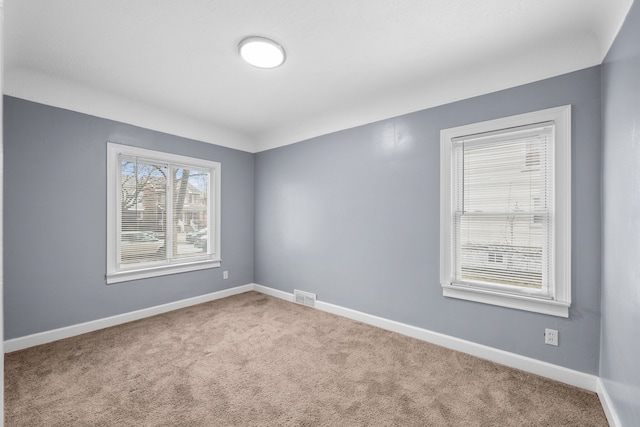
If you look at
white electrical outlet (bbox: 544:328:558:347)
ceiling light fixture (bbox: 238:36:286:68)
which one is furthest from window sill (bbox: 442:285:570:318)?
ceiling light fixture (bbox: 238:36:286:68)

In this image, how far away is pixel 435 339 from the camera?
2.92 metres

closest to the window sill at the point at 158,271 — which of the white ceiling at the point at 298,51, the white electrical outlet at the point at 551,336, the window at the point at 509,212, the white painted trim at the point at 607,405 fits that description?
the white ceiling at the point at 298,51

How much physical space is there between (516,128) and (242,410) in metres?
2.98

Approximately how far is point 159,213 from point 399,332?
3199 millimetres

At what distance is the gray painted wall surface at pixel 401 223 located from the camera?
A: 2234 millimetres

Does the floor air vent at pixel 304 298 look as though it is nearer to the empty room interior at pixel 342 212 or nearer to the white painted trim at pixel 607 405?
the empty room interior at pixel 342 212

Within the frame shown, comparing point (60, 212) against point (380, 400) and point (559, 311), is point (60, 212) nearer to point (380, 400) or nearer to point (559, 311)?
point (380, 400)

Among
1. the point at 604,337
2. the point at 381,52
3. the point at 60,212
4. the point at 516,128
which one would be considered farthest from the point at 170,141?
the point at 604,337

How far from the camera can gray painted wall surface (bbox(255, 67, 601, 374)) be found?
2234 mm

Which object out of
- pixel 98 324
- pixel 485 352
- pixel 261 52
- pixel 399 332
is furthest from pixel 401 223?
pixel 98 324

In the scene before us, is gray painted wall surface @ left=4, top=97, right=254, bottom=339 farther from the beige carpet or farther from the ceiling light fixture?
the ceiling light fixture

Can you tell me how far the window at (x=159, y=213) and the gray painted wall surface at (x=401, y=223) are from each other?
808 millimetres

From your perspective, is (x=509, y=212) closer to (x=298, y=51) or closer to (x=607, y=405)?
(x=607, y=405)

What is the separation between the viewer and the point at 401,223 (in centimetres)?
→ 317
